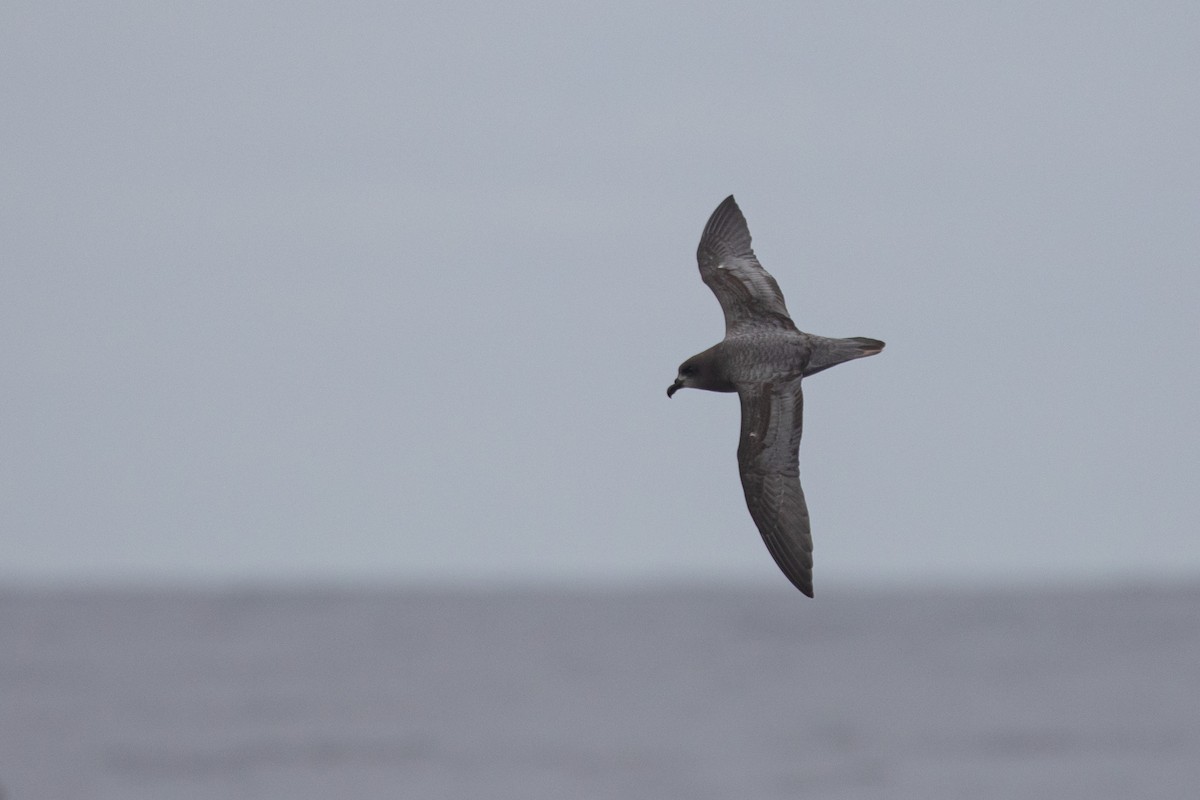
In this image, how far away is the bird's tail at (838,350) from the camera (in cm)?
1773

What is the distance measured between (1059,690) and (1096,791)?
130 ft

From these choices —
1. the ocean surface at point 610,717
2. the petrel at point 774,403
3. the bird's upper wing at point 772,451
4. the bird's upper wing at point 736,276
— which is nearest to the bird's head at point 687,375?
the petrel at point 774,403

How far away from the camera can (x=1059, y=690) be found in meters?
104

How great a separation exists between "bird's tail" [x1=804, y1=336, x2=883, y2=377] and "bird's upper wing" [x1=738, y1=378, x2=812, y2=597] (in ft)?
0.91

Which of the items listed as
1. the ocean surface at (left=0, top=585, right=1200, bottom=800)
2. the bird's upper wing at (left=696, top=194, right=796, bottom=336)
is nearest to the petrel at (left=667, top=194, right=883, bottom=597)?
the bird's upper wing at (left=696, top=194, right=796, bottom=336)

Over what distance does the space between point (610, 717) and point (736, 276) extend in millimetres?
73047

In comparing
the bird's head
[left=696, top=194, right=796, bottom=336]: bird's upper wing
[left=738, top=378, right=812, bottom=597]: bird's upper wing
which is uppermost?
[left=696, top=194, right=796, bottom=336]: bird's upper wing

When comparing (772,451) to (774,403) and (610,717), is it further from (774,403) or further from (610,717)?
(610,717)

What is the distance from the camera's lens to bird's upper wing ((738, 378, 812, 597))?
17719mm

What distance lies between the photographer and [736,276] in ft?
64.6

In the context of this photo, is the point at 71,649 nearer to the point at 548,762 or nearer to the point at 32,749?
the point at 32,749

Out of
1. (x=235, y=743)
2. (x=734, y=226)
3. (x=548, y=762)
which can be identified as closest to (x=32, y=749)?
(x=235, y=743)

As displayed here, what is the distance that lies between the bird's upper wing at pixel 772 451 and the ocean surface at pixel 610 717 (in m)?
46.0

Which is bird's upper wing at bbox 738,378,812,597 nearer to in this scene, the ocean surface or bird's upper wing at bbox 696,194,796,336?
bird's upper wing at bbox 696,194,796,336
